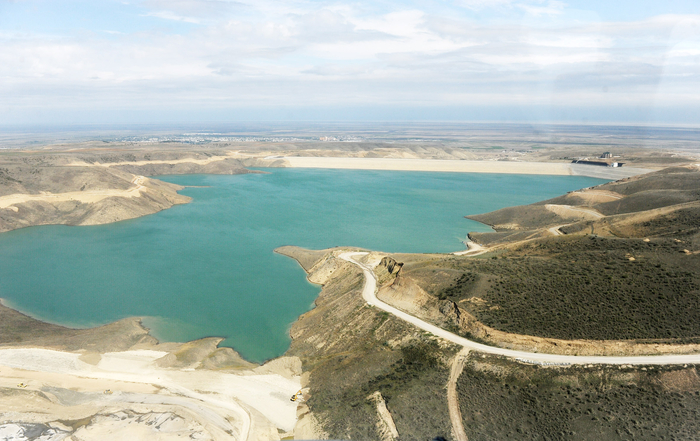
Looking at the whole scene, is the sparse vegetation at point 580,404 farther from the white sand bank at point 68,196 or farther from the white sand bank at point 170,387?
the white sand bank at point 68,196

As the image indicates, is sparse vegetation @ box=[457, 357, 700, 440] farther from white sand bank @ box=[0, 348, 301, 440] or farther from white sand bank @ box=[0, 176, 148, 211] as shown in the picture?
white sand bank @ box=[0, 176, 148, 211]

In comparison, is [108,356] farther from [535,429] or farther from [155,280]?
[535,429]

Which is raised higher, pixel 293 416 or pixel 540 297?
pixel 540 297

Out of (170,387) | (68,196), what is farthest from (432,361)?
(68,196)

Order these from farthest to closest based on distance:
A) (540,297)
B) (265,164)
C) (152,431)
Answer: (265,164) → (540,297) → (152,431)

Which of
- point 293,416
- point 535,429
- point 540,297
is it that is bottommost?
point 293,416

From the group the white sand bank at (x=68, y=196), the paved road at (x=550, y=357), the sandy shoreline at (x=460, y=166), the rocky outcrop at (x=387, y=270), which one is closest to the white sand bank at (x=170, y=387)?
the paved road at (x=550, y=357)

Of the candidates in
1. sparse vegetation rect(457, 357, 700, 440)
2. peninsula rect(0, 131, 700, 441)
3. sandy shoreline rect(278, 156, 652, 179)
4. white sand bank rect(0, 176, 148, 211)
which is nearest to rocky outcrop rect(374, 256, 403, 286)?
peninsula rect(0, 131, 700, 441)

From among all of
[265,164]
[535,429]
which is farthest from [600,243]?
[265,164]
